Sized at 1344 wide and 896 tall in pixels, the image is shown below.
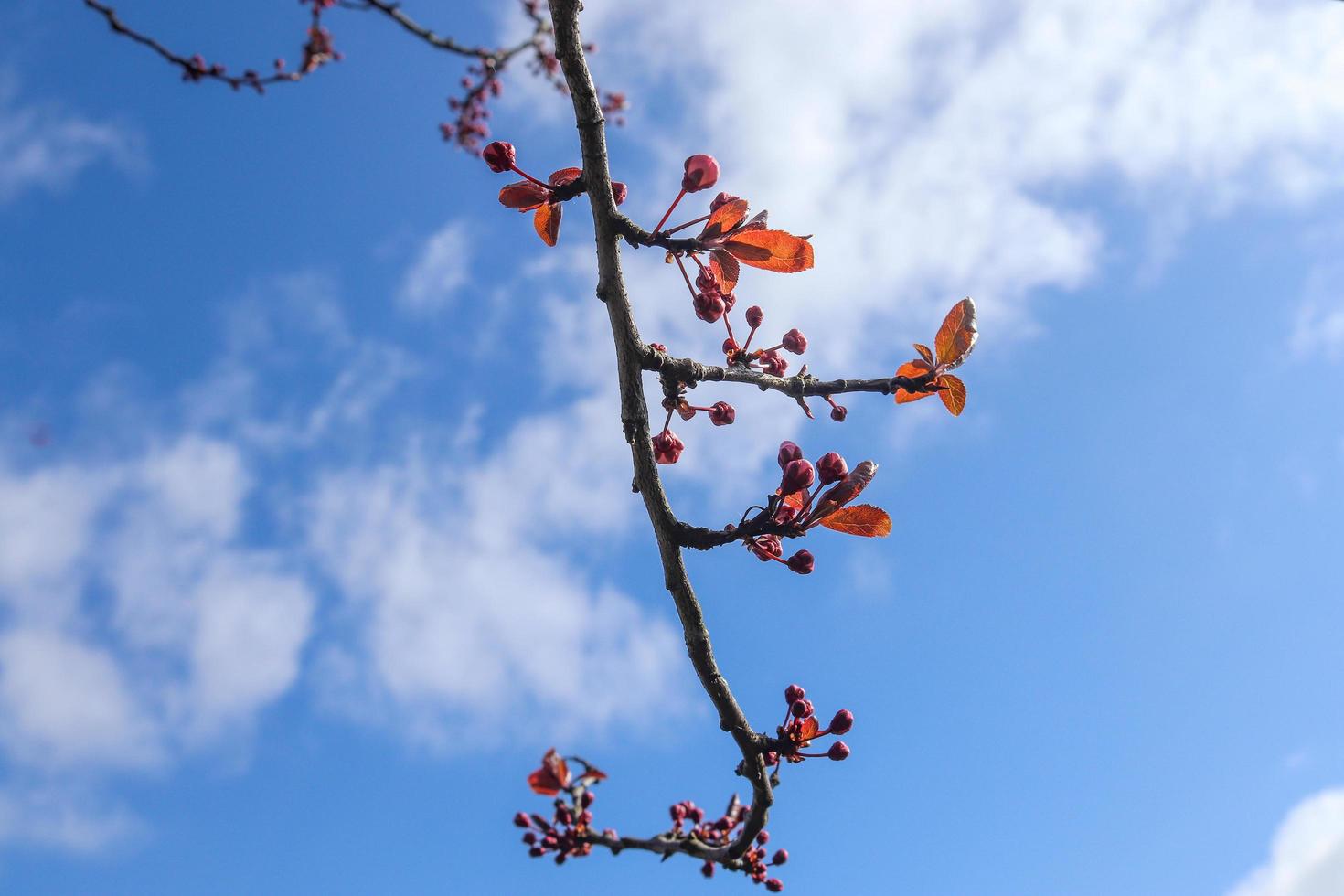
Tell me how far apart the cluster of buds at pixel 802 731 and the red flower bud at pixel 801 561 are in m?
0.37

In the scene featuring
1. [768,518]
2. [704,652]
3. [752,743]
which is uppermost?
[768,518]

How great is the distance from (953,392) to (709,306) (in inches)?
Answer: 31.6

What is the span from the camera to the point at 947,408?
268cm

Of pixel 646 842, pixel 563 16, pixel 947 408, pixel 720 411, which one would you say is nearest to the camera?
pixel 563 16

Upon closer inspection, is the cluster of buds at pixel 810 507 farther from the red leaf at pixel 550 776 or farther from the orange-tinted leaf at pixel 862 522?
the red leaf at pixel 550 776

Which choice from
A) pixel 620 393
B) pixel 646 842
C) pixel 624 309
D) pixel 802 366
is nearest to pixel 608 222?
pixel 624 309

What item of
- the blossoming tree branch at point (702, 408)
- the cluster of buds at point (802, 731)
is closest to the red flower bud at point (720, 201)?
the blossoming tree branch at point (702, 408)

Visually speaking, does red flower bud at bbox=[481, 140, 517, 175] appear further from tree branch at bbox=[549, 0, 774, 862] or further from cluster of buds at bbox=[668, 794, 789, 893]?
cluster of buds at bbox=[668, 794, 789, 893]

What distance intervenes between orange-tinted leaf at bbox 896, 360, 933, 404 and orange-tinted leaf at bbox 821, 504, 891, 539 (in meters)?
0.35

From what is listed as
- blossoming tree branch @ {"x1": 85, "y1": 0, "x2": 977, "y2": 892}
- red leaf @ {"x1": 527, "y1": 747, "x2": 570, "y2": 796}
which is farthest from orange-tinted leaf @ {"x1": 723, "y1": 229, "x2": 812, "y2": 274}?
red leaf @ {"x1": 527, "y1": 747, "x2": 570, "y2": 796}

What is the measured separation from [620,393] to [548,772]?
1124 mm

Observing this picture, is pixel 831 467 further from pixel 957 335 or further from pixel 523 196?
pixel 523 196

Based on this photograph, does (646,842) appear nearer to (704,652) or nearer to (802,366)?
(704,652)

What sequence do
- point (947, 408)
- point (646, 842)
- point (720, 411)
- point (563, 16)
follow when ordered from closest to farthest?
point (563, 16) → point (646, 842) → point (947, 408) → point (720, 411)
